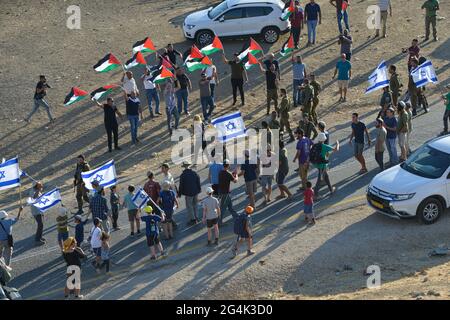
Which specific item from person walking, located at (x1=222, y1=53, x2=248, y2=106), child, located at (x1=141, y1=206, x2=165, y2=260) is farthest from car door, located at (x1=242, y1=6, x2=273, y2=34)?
child, located at (x1=141, y1=206, x2=165, y2=260)

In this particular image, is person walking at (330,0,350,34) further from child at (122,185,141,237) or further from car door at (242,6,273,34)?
child at (122,185,141,237)

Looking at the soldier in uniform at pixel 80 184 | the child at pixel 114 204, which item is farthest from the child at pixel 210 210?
the soldier in uniform at pixel 80 184

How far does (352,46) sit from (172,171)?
407 inches

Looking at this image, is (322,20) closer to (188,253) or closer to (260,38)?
(260,38)

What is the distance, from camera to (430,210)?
65.6ft

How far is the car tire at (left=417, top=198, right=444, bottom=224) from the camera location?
65.3ft

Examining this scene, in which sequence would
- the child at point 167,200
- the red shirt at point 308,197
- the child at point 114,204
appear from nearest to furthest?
the red shirt at point 308,197, the child at point 167,200, the child at point 114,204

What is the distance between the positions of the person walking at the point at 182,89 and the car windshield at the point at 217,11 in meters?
5.01

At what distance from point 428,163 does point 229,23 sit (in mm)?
13336

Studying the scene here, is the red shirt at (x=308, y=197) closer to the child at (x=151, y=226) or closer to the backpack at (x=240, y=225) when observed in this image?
the backpack at (x=240, y=225)

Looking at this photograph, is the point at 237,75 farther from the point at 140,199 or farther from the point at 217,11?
the point at 140,199

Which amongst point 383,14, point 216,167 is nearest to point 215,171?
point 216,167

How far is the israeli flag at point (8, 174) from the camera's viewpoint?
848 inches

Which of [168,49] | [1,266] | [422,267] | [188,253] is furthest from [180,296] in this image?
[168,49]
